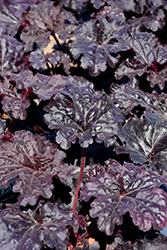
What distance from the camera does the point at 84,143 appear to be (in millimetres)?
1499

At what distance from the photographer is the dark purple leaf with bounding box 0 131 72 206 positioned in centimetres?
136

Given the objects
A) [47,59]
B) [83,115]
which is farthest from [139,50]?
[83,115]

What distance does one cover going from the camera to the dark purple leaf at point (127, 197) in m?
1.24

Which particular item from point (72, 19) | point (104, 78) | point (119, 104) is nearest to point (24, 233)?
point (119, 104)

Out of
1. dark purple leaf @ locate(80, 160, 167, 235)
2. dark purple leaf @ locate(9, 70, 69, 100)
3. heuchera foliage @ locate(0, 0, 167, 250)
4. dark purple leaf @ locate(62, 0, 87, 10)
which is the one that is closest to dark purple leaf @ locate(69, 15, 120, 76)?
heuchera foliage @ locate(0, 0, 167, 250)

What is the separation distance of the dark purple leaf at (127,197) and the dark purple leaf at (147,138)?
17cm

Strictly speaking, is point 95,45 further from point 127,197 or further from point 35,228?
point 35,228

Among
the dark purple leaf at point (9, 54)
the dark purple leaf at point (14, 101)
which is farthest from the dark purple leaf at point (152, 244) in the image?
the dark purple leaf at point (9, 54)

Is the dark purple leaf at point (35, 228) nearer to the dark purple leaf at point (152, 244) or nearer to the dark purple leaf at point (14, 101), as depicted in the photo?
the dark purple leaf at point (152, 244)

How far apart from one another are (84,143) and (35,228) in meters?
0.52

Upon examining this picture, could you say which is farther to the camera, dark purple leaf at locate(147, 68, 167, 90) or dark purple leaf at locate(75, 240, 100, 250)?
dark purple leaf at locate(147, 68, 167, 90)

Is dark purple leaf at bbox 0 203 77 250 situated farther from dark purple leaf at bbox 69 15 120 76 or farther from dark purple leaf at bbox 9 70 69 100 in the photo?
dark purple leaf at bbox 69 15 120 76

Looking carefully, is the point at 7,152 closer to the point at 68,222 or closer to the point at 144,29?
the point at 68,222

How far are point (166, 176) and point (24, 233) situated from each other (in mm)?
849
